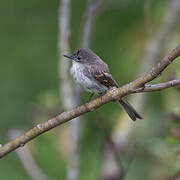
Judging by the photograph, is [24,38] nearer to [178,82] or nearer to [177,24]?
[177,24]

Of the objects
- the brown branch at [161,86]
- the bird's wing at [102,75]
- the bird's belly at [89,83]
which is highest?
the brown branch at [161,86]

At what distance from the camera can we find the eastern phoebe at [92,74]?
425 centimetres

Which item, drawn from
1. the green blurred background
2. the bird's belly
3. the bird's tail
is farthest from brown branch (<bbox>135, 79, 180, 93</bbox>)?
the green blurred background

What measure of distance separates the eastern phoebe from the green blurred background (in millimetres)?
769

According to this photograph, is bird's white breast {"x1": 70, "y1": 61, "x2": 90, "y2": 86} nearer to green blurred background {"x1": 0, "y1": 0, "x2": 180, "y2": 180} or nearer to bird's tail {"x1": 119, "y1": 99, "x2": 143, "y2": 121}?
bird's tail {"x1": 119, "y1": 99, "x2": 143, "y2": 121}

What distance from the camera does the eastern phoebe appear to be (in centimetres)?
425

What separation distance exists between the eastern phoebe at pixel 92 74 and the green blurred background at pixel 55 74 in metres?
0.77

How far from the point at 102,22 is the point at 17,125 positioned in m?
1.80

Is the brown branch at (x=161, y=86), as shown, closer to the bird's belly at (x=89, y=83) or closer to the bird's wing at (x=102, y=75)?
the bird's wing at (x=102, y=75)

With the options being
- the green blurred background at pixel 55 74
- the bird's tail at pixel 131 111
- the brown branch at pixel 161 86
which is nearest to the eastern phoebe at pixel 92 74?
the bird's tail at pixel 131 111

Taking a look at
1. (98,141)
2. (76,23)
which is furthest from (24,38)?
(98,141)

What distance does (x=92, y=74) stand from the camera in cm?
438

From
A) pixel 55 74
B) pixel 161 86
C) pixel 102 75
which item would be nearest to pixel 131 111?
pixel 102 75

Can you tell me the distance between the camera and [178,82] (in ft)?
9.53
